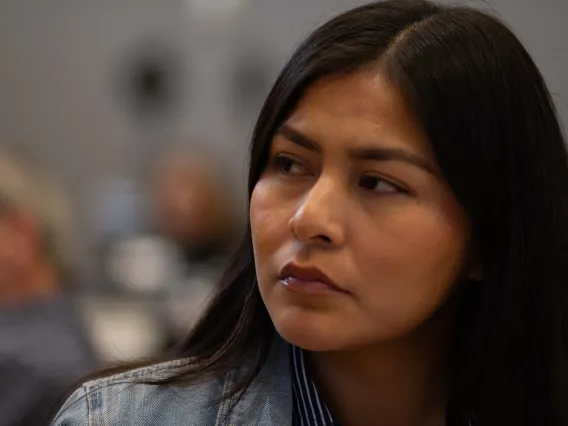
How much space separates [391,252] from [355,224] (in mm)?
50

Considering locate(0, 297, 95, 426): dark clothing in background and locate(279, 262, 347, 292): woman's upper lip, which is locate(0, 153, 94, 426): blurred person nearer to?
locate(0, 297, 95, 426): dark clothing in background

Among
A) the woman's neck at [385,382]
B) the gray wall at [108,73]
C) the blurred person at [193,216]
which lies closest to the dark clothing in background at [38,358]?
the woman's neck at [385,382]

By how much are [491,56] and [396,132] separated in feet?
0.52

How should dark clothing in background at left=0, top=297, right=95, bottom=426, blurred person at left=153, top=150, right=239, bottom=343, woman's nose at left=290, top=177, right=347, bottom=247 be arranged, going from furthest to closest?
blurred person at left=153, top=150, right=239, bottom=343
dark clothing in background at left=0, top=297, right=95, bottom=426
woman's nose at left=290, top=177, right=347, bottom=247

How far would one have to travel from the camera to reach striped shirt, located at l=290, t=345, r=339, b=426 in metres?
1.09

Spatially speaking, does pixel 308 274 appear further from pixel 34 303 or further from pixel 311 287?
pixel 34 303

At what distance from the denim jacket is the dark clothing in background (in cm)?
50

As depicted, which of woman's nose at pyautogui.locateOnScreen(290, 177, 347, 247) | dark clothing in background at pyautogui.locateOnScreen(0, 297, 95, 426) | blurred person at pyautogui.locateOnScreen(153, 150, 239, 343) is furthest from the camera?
blurred person at pyautogui.locateOnScreen(153, 150, 239, 343)

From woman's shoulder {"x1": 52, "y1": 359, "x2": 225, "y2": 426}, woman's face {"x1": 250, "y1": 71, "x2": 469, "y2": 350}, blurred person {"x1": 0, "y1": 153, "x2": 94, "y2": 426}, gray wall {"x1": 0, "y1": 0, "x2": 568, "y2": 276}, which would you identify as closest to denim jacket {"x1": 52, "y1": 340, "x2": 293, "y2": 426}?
woman's shoulder {"x1": 52, "y1": 359, "x2": 225, "y2": 426}

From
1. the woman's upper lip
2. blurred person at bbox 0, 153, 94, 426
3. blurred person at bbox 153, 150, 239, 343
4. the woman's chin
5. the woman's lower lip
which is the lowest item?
blurred person at bbox 153, 150, 239, 343

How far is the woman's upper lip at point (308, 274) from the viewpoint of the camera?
0.95 metres

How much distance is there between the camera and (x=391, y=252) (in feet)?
3.16

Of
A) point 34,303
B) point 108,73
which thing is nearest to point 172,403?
point 34,303

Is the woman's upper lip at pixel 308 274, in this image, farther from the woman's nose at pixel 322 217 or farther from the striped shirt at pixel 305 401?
the striped shirt at pixel 305 401
